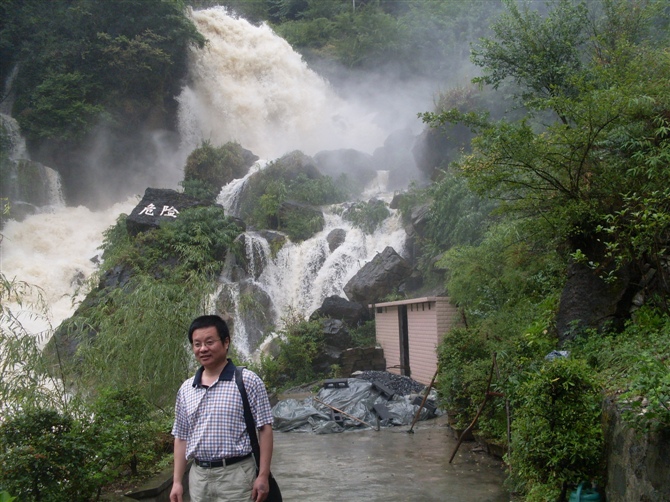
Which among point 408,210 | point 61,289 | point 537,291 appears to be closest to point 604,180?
point 537,291

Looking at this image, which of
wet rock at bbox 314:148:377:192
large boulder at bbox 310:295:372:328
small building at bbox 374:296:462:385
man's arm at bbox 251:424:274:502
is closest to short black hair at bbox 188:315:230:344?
man's arm at bbox 251:424:274:502

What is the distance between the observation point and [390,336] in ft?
53.7

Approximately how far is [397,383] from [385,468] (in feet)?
18.8

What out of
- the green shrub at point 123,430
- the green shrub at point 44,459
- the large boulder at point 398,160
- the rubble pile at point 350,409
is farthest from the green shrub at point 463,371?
the large boulder at point 398,160

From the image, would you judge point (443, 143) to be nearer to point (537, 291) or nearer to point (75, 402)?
point (537, 291)

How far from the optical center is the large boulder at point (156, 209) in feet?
71.2

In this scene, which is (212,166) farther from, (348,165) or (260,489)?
(260,489)

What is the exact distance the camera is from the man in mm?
2924

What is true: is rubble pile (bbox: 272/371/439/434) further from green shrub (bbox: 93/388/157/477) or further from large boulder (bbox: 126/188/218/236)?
large boulder (bbox: 126/188/218/236)

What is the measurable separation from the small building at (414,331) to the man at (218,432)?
8.38 meters

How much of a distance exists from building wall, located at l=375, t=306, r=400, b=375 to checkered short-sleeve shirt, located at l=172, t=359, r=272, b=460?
1241 centimetres

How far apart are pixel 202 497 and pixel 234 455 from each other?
262mm

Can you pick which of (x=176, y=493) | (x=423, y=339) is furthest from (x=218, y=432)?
(x=423, y=339)

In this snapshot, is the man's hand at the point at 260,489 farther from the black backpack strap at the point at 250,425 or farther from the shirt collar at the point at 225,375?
the shirt collar at the point at 225,375
